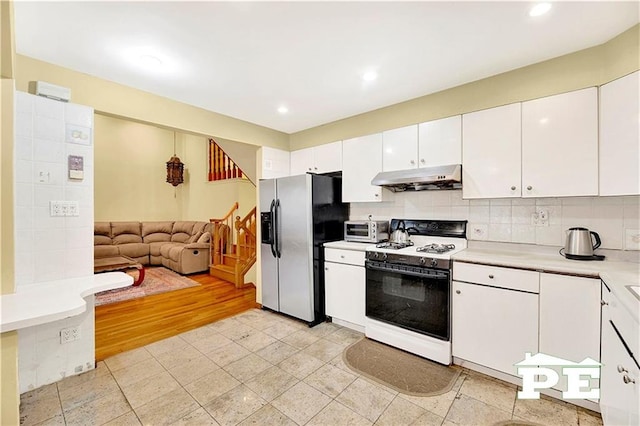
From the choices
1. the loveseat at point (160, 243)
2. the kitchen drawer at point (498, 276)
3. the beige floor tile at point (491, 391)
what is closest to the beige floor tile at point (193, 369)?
the beige floor tile at point (491, 391)

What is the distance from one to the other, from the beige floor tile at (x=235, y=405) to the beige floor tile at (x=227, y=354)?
43 centimetres

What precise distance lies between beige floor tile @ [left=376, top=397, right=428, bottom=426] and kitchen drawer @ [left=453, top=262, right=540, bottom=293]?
99 centimetres

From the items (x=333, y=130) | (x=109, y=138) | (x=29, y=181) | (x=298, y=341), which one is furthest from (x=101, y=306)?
(x=109, y=138)

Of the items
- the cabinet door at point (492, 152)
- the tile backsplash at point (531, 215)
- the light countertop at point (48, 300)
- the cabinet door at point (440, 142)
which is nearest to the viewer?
the light countertop at point (48, 300)

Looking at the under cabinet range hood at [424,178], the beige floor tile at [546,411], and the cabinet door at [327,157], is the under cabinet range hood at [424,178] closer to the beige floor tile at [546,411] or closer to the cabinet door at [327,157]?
the cabinet door at [327,157]

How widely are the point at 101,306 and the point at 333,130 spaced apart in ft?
13.2

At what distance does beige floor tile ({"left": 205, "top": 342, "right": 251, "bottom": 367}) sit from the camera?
94.0 inches

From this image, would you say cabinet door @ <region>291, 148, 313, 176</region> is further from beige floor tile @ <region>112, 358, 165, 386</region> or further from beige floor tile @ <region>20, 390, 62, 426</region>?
beige floor tile @ <region>20, 390, 62, 426</region>

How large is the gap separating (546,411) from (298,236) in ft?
8.05

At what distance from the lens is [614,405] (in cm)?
135

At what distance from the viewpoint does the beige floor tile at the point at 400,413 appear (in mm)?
1686

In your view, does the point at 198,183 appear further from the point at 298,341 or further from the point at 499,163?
the point at 499,163

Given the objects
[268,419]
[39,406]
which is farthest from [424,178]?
[39,406]

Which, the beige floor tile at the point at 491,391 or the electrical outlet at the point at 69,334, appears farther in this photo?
the electrical outlet at the point at 69,334
